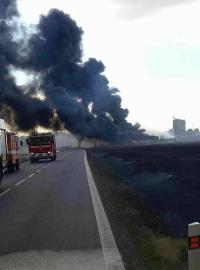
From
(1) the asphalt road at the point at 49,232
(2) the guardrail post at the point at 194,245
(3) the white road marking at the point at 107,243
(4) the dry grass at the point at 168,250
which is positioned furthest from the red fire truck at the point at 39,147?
(2) the guardrail post at the point at 194,245

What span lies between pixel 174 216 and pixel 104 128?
95714 millimetres

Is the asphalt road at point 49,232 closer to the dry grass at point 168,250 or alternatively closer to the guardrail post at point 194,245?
the dry grass at point 168,250

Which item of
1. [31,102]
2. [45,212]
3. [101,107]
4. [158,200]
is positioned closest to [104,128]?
[101,107]

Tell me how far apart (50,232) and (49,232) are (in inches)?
0.7

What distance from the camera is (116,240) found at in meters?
9.35

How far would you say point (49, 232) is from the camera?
1005 centimetres

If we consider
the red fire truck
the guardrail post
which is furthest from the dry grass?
the red fire truck

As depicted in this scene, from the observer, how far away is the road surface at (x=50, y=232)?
7598 mm

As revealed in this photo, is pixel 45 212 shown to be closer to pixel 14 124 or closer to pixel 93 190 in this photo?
pixel 93 190

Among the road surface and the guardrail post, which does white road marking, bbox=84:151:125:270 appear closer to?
the road surface

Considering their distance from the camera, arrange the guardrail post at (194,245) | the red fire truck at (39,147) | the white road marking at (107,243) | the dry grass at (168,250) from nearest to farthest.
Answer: the guardrail post at (194,245) → the white road marking at (107,243) → the dry grass at (168,250) → the red fire truck at (39,147)

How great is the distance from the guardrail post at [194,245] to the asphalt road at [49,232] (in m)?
1.89

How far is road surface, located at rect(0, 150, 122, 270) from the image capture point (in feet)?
24.9

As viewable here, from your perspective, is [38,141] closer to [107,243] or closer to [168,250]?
[168,250]
